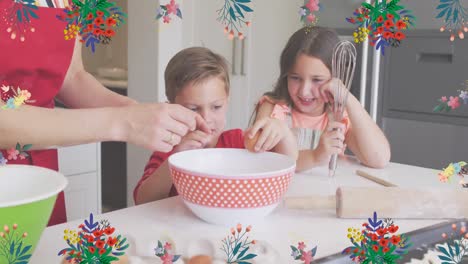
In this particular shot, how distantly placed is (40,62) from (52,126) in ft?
0.84

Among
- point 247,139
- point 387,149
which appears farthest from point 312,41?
point 247,139

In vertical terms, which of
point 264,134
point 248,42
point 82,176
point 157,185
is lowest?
point 82,176

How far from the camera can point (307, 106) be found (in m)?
1.16

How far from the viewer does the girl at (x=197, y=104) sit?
813 millimetres

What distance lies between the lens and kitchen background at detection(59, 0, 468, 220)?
4.25ft

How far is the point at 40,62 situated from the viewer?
740 mm

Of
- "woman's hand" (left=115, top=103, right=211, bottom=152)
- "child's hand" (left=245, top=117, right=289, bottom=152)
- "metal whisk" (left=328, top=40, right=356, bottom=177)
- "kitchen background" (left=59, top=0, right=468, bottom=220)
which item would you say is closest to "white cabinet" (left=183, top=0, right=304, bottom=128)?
"kitchen background" (left=59, top=0, right=468, bottom=220)

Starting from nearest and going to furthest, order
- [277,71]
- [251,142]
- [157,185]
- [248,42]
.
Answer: [251,142]
[157,185]
[248,42]
[277,71]

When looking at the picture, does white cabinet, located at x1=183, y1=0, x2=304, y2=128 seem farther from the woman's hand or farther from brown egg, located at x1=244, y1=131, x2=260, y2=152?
the woman's hand

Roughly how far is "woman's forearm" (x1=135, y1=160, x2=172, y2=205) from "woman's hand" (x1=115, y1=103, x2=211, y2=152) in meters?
0.24
